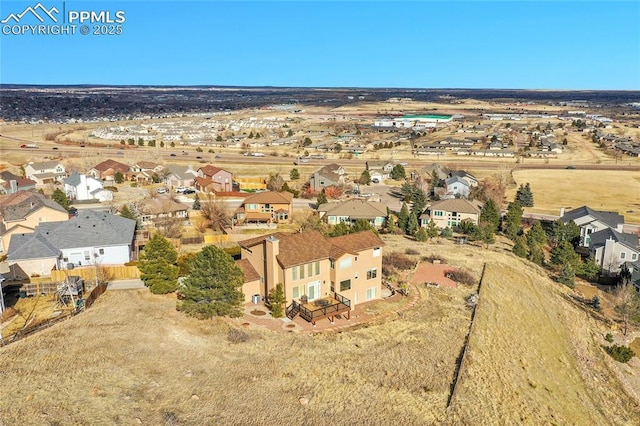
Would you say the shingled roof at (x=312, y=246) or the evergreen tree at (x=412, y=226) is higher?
the shingled roof at (x=312, y=246)

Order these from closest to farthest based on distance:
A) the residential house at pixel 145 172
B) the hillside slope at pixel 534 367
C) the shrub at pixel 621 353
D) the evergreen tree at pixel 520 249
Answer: the hillside slope at pixel 534 367
the shrub at pixel 621 353
the evergreen tree at pixel 520 249
the residential house at pixel 145 172

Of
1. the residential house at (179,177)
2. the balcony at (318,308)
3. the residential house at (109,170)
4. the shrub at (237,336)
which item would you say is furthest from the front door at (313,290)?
the residential house at (109,170)

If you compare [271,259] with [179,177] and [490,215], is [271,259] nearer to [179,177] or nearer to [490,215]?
Result: [490,215]

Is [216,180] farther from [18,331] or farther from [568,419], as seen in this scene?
Result: [568,419]

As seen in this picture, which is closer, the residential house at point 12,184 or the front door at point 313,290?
the front door at point 313,290

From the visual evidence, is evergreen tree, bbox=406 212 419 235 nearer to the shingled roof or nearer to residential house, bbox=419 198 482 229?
residential house, bbox=419 198 482 229

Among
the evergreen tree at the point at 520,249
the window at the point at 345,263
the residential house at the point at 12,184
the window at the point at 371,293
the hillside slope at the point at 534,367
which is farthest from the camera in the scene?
the residential house at the point at 12,184

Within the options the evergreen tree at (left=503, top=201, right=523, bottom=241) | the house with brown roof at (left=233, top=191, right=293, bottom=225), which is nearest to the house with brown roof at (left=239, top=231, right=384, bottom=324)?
the house with brown roof at (left=233, top=191, right=293, bottom=225)

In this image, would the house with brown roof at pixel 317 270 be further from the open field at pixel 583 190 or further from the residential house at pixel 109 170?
the residential house at pixel 109 170
